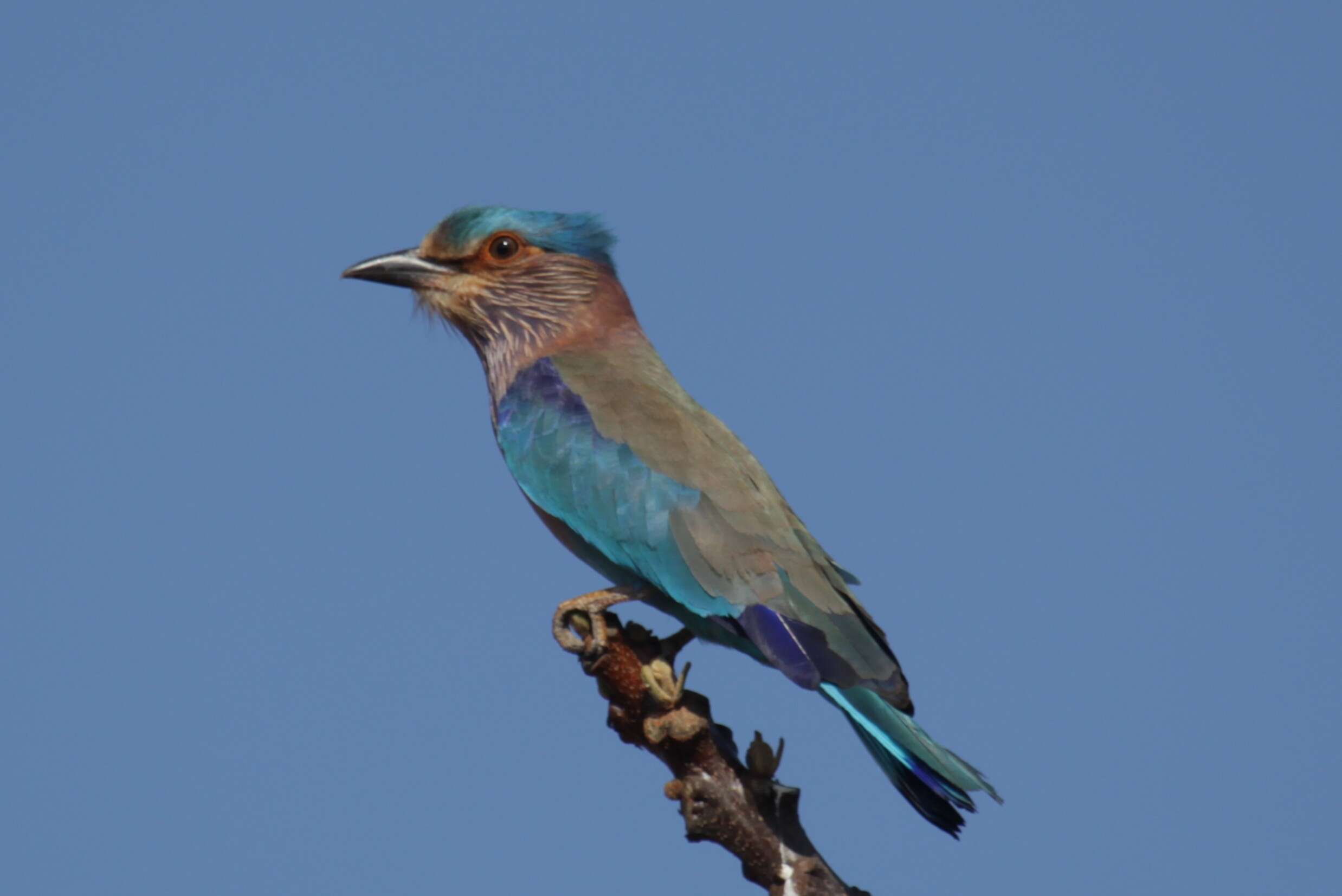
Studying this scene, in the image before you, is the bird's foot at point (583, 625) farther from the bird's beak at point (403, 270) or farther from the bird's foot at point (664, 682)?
the bird's beak at point (403, 270)

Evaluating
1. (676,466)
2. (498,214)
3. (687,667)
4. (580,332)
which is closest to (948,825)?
(687,667)

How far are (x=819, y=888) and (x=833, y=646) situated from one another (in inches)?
33.2

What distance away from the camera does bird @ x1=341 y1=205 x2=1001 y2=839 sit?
520cm

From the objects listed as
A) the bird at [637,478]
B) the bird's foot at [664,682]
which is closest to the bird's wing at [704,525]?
the bird at [637,478]

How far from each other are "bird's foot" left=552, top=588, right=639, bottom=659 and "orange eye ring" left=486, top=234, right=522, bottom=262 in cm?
231

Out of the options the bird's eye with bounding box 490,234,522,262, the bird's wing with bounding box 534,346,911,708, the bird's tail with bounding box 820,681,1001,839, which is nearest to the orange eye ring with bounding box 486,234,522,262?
the bird's eye with bounding box 490,234,522,262

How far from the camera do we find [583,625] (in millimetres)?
5309

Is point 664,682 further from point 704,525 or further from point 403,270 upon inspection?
point 403,270

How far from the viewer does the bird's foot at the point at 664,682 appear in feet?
16.6

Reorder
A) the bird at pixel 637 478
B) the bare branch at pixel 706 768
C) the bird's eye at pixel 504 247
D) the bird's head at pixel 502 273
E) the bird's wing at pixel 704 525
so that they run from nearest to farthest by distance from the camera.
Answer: the bare branch at pixel 706 768, the bird at pixel 637 478, the bird's wing at pixel 704 525, the bird's head at pixel 502 273, the bird's eye at pixel 504 247

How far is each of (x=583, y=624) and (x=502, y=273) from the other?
2430mm

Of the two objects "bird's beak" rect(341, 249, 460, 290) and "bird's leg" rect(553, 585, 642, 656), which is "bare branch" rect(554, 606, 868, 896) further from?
"bird's beak" rect(341, 249, 460, 290)

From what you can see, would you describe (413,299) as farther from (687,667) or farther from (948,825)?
(948,825)

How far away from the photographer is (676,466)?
602 cm
